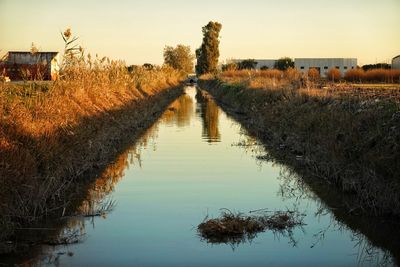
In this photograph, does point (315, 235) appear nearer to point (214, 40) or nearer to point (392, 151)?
point (392, 151)

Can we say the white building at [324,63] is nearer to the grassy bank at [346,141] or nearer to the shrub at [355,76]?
the shrub at [355,76]

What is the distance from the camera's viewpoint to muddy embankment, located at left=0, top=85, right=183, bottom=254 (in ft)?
24.8

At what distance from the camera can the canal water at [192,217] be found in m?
6.81

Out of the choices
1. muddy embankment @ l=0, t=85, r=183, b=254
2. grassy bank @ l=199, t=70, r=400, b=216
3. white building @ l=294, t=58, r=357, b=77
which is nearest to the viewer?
muddy embankment @ l=0, t=85, r=183, b=254

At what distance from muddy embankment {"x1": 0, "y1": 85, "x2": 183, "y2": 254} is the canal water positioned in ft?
1.34

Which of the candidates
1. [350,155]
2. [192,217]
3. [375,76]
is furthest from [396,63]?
[192,217]

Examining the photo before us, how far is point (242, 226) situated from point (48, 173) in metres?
3.78

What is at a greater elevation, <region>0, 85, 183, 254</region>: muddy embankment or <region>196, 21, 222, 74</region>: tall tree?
<region>196, 21, 222, 74</region>: tall tree

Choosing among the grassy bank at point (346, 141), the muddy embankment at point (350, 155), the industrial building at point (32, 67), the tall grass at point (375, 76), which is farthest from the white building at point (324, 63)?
the muddy embankment at point (350, 155)

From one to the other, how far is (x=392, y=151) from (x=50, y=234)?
547 cm

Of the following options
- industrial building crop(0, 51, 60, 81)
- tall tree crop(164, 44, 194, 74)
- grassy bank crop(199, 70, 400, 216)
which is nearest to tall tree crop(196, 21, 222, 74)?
tall tree crop(164, 44, 194, 74)

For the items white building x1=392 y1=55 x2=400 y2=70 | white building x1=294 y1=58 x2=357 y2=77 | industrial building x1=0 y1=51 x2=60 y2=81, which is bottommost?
industrial building x1=0 y1=51 x2=60 y2=81

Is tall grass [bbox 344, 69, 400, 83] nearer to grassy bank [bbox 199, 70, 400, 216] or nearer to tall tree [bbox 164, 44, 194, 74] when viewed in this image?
grassy bank [bbox 199, 70, 400, 216]

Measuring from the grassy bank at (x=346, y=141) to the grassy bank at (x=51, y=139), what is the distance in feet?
16.6
